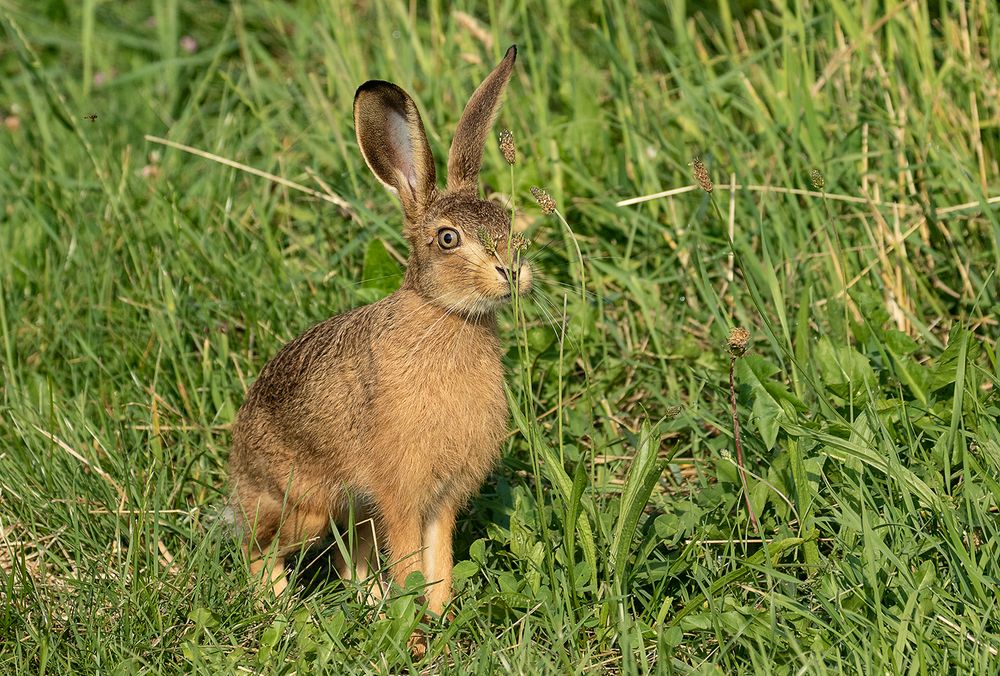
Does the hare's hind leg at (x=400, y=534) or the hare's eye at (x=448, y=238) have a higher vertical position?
the hare's eye at (x=448, y=238)

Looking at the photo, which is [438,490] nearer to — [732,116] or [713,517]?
[713,517]

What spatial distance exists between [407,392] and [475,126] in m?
0.78

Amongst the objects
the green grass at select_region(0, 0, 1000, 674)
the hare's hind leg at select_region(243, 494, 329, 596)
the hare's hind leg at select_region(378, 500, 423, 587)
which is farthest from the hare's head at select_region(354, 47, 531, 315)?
the hare's hind leg at select_region(243, 494, 329, 596)

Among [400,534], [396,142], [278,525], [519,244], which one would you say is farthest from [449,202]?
[278,525]

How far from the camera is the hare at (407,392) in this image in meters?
3.54

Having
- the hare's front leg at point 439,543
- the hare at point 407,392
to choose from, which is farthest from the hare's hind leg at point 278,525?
the hare's front leg at point 439,543

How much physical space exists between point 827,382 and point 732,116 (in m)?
1.95

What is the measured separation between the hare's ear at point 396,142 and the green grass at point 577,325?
0.54m

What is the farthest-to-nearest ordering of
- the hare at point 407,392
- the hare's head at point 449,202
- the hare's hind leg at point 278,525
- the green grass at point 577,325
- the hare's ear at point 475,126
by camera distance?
the hare's hind leg at point 278,525
the hare's ear at point 475,126
the hare at point 407,392
the hare's head at point 449,202
the green grass at point 577,325

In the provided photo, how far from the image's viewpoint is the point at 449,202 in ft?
11.9

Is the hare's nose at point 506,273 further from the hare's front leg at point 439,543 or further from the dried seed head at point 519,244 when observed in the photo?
the hare's front leg at point 439,543

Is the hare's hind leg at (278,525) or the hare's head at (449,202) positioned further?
the hare's hind leg at (278,525)

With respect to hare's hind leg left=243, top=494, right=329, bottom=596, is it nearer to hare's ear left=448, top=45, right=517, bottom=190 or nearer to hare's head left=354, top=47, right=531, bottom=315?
hare's head left=354, top=47, right=531, bottom=315

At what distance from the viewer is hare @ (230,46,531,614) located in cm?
354
